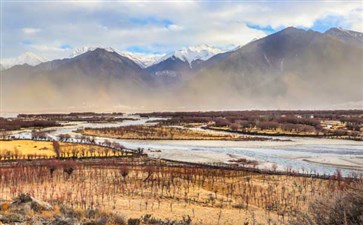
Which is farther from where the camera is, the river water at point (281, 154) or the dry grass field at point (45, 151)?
the dry grass field at point (45, 151)

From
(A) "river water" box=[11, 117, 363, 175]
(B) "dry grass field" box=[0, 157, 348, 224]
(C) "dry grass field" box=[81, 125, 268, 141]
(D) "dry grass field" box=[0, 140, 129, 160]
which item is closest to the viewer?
(B) "dry grass field" box=[0, 157, 348, 224]

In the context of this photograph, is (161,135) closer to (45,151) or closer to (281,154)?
(45,151)

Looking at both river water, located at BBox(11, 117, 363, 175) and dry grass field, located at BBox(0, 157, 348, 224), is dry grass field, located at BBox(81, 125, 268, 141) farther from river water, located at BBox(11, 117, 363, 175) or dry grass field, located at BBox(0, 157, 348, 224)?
dry grass field, located at BBox(0, 157, 348, 224)

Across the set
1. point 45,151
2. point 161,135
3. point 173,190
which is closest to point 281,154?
point 45,151

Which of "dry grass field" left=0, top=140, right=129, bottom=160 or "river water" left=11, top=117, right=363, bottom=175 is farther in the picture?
"dry grass field" left=0, top=140, right=129, bottom=160

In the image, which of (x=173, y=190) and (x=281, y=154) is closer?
(x=173, y=190)

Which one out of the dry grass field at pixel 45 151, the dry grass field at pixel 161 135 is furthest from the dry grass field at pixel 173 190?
→ the dry grass field at pixel 161 135

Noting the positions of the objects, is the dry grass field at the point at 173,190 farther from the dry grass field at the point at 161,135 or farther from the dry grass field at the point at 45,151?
the dry grass field at the point at 161,135

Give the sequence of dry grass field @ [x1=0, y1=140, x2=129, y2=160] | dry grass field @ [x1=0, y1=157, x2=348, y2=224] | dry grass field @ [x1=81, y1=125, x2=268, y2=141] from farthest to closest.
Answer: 1. dry grass field @ [x1=81, y1=125, x2=268, y2=141]
2. dry grass field @ [x1=0, y1=140, x2=129, y2=160]
3. dry grass field @ [x1=0, y1=157, x2=348, y2=224]

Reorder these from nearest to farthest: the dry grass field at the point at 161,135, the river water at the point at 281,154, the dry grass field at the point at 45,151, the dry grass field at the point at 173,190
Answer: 1. the dry grass field at the point at 173,190
2. the river water at the point at 281,154
3. the dry grass field at the point at 45,151
4. the dry grass field at the point at 161,135

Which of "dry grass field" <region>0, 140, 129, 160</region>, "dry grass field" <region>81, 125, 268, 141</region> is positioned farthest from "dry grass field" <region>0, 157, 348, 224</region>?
"dry grass field" <region>81, 125, 268, 141</region>

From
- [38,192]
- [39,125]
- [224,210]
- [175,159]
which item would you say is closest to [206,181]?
[224,210]

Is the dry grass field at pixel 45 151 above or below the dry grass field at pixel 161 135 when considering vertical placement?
below

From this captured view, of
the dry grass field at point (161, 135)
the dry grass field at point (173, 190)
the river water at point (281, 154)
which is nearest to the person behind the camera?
the dry grass field at point (173, 190)
